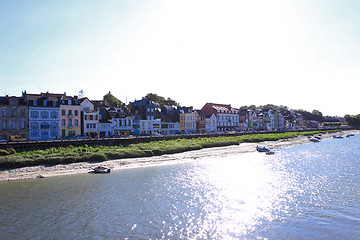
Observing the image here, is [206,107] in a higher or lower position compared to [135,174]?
higher

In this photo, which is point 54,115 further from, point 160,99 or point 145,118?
point 160,99

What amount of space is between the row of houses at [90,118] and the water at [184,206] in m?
26.8

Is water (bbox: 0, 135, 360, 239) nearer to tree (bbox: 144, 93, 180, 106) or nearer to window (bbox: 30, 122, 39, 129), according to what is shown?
window (bbox: 30, 122, 39, 129)

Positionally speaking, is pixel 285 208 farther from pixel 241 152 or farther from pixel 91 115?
pixel 91 115

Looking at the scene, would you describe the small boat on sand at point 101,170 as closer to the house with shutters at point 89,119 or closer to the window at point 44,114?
the window at point 44,114

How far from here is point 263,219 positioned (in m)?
18.4

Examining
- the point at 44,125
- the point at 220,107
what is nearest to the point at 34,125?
the point at 44,125

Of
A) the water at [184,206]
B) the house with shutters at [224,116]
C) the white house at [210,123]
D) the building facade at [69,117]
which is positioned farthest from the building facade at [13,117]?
the house with shutters at [224,116]

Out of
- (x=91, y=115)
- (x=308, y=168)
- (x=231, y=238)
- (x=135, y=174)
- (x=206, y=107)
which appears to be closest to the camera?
(x=231, y=238)

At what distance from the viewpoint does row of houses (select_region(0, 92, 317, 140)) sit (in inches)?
2011

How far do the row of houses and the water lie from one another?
1054 inches

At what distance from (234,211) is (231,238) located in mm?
4415

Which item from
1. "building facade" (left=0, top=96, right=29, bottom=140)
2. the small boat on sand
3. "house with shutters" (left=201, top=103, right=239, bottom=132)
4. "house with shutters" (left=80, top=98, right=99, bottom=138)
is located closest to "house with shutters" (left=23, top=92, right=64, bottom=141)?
"building facade" (left=0, top=96, right=29, bottom=140)

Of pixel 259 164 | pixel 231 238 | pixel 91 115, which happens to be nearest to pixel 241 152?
pixel 259 164
